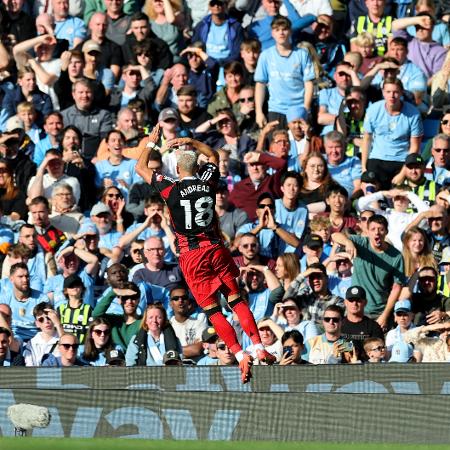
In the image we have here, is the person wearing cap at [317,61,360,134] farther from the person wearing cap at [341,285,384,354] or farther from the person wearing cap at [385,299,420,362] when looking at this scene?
the person wearing cap at [385,299,420,362]

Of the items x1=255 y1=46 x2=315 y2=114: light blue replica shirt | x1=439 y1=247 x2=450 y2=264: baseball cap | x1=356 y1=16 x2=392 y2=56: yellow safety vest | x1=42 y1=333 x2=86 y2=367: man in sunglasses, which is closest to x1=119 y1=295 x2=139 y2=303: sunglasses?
x1=42 y1=333 x2=86 y2=367: man in sunglasses

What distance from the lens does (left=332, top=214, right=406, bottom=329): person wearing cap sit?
17.1m

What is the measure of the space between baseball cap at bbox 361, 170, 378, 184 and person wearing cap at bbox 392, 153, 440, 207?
1.34 ft

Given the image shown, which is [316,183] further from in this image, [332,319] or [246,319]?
[246,319]

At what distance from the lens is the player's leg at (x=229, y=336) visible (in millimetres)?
13477

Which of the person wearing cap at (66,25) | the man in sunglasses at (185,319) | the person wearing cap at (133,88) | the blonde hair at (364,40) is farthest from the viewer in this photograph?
the person wearing cap at (66,25)

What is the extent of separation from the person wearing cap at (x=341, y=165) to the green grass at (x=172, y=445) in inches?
246

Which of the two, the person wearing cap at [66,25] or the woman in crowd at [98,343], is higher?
the person wearing cap at [66,25]

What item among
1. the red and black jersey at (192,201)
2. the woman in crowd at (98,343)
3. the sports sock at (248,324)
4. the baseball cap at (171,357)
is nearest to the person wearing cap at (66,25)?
the woman in crowd at (98,343)

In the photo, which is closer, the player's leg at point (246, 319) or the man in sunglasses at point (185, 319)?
the player's leg at point (246, 319)

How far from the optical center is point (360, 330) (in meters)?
16.1

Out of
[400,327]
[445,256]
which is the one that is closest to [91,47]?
[445,256]

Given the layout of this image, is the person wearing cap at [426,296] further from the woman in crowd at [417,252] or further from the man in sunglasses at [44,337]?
the man in sunglasses at [44,337]

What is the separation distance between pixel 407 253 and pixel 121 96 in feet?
18.6
